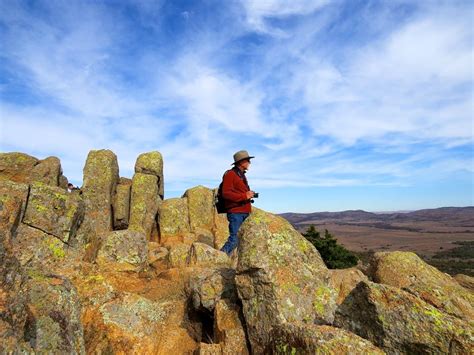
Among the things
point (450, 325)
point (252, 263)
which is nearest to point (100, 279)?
point (252, 263)

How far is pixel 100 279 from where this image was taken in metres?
11.8

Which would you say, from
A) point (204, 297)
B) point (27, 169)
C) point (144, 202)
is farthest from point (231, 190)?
point (27, 169)

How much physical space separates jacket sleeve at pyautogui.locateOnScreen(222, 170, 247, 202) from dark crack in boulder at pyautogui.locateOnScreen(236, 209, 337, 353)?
4045 mm

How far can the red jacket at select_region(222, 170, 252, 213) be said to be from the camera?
15.1m

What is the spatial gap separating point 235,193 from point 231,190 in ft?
0.79

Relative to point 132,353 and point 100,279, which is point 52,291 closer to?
point 132,353

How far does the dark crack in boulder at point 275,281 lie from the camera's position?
8977mm

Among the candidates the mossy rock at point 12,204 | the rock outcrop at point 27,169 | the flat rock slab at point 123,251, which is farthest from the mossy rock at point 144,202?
the mossy rock at point 12,204

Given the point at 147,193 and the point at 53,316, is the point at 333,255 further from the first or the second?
the point at 53,316

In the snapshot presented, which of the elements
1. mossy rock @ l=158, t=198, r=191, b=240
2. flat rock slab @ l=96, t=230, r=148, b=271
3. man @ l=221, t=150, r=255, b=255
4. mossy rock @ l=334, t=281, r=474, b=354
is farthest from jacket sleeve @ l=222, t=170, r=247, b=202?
mossy rock @ l=158, t=198, r=191, b=240

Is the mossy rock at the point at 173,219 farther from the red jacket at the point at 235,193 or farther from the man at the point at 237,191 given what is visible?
the red jacket at the point at 235,193

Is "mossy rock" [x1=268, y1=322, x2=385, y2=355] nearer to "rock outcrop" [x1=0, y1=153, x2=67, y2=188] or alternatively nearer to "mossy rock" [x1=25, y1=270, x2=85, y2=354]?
"mossy rock" [x1=25, y1=270, x2=85, y2=354]

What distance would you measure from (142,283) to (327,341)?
37.9 feet

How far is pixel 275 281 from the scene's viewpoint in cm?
941
